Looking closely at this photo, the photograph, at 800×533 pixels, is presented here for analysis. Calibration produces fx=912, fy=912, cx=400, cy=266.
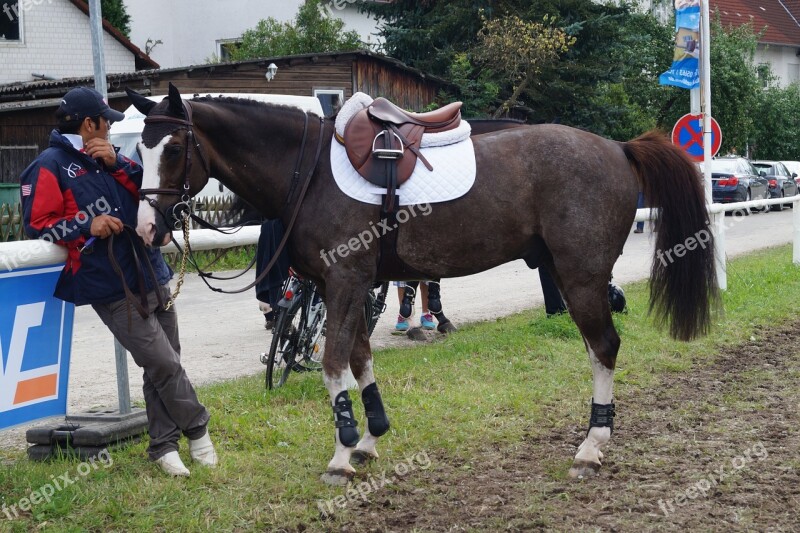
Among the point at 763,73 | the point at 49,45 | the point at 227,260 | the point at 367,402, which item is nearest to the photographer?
the point at 367,402

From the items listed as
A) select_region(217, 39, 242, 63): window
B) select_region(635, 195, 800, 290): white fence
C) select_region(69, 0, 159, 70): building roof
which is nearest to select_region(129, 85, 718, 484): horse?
select_region(635, 195, 800, 290): white fence

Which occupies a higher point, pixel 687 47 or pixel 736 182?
pixel 687 47

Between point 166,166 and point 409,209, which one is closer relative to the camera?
point 166,166

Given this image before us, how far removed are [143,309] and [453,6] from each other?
2318 cm

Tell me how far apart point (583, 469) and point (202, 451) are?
2201 millimetres

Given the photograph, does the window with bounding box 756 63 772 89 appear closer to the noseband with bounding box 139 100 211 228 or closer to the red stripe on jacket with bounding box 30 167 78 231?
the noseband with bounding box 139 100 211 228

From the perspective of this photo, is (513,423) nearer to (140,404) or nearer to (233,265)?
(140,404)

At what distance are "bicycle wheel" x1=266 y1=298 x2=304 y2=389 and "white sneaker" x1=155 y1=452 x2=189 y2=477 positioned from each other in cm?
209

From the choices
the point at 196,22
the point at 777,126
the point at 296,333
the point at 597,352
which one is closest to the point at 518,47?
the point at 196,22

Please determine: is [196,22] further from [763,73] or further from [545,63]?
[763,73]

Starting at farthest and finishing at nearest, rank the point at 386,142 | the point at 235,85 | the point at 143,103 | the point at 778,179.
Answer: the point at 778,179 → the point at 235,85 → the point at 386,142 → the point at 143,103

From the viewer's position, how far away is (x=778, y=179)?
33.5 meters

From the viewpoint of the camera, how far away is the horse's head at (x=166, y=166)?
4719 millimetres

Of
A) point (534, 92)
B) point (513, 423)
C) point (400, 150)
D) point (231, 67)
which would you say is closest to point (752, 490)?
point (513, 423)
